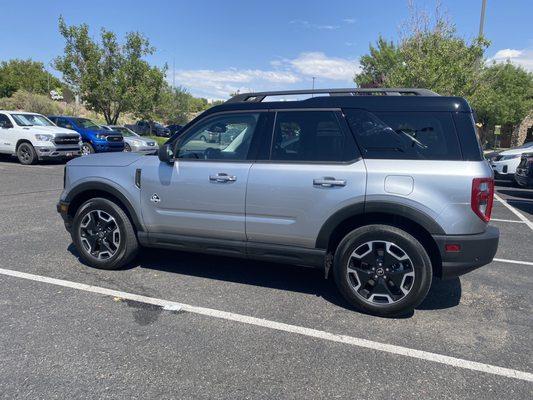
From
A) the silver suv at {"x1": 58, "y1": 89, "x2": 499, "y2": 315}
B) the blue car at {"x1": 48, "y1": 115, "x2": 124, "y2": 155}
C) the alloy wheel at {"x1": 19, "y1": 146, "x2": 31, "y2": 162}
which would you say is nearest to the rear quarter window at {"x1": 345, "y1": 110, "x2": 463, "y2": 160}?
the silver suv at {"x1": 58, "y1": 89, "x2": 499, "y2": 315}

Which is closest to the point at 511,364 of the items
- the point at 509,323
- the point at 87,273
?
the point at 509,323

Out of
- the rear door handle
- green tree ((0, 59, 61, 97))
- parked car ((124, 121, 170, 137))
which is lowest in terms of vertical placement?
the rear door handle

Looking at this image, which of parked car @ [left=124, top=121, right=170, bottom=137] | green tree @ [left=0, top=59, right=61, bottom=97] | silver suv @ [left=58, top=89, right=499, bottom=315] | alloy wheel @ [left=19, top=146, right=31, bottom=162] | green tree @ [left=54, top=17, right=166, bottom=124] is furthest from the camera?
green tree @ [left=0, top=59, right=61, bottom=97]

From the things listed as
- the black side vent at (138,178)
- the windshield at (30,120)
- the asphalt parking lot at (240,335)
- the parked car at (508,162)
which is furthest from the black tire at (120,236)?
the windshield at (30,120)

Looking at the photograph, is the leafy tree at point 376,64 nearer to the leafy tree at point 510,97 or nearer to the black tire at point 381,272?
the leafy tree at point 510,97

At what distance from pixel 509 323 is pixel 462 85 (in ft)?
49.1

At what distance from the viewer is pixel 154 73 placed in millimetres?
27203

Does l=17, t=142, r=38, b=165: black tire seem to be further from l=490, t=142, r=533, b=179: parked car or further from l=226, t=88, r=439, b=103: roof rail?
l=490, t=142, r=533, b=179: parked car

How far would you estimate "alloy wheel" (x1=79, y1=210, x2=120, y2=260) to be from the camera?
4802mm

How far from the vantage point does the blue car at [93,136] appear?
60.4 ft

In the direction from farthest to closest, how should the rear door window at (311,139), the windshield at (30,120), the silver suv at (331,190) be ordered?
1. the windshield at (30,120)
2. the rear door window at (311,139)
3. the silver suv at (331,190)

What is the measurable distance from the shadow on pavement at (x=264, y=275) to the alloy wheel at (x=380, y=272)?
28 cm

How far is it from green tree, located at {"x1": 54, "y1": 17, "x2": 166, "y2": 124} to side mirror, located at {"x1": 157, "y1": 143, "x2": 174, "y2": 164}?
77.8 feet

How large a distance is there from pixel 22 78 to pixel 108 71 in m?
41.4
